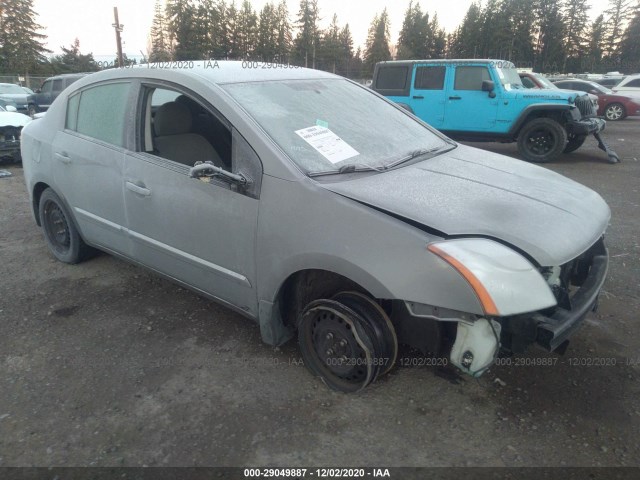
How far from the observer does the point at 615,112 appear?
55.5 feet

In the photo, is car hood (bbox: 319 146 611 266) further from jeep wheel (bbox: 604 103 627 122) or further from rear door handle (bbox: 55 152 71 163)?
jeep wheel (bbox: 604 103 627 122)

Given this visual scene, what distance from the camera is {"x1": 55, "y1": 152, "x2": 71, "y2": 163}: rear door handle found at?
3.68m

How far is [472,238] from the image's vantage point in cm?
211

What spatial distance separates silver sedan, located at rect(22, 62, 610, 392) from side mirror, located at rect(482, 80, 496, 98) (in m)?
6.73

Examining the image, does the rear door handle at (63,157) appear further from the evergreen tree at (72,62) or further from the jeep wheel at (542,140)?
the evergreen tree at (72,62)

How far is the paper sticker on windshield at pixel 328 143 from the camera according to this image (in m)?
2.65

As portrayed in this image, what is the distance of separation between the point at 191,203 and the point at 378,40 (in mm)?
76568

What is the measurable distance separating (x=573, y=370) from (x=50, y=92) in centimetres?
1885

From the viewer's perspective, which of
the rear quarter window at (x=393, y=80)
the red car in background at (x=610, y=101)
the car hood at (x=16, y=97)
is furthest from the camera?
the car hood at (x=16, y=97)

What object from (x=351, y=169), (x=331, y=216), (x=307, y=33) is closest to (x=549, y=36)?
(x=307, y=33)

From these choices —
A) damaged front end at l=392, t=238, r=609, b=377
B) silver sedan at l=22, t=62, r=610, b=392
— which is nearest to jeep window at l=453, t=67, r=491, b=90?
silver sedan at l=22, t=62, r=610, b=392

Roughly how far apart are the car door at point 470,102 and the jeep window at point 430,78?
0.24 m

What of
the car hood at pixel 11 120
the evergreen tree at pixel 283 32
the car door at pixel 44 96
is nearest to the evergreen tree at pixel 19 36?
the evergreen tree at pixel 283 32

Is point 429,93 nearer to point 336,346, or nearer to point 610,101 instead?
point 336,346
